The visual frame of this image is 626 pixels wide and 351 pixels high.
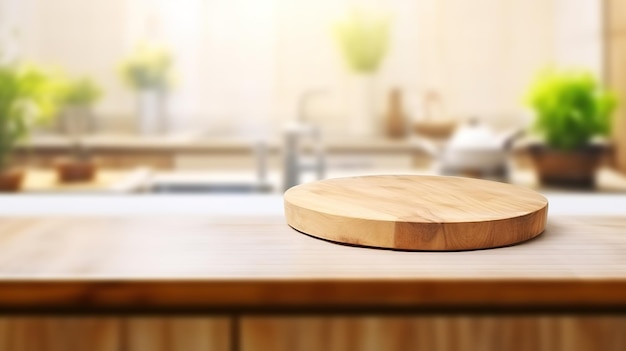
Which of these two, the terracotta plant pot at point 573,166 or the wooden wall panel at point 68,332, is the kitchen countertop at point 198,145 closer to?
the terracotta plant pot at point 573,166

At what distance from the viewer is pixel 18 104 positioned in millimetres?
2379

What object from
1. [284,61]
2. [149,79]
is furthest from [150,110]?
[284,61]

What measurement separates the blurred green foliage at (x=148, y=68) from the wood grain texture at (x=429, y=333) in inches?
135

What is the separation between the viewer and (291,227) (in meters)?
0.97

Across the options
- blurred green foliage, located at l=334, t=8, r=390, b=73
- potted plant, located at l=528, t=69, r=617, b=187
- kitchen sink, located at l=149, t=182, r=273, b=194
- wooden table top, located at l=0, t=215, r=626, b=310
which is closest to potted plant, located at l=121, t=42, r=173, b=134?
blurred green foliage, located at l=334, t=8, r=390, b=73

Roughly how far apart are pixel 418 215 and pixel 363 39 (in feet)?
10.9

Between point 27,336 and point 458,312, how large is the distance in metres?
0.41

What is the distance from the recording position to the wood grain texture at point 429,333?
0.77 meters

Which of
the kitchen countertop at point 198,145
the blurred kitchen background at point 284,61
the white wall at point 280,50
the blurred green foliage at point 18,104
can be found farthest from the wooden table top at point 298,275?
the white wall at point 280,50

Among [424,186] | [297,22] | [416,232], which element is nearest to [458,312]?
Result: [416,232]

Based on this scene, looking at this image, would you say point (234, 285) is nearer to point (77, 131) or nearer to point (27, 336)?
point (27, 336)

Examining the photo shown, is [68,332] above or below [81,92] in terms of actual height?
below

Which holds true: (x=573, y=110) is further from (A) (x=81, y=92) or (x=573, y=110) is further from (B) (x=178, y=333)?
(A) (x=81, y=92)

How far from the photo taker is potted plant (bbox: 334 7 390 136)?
411 cm
